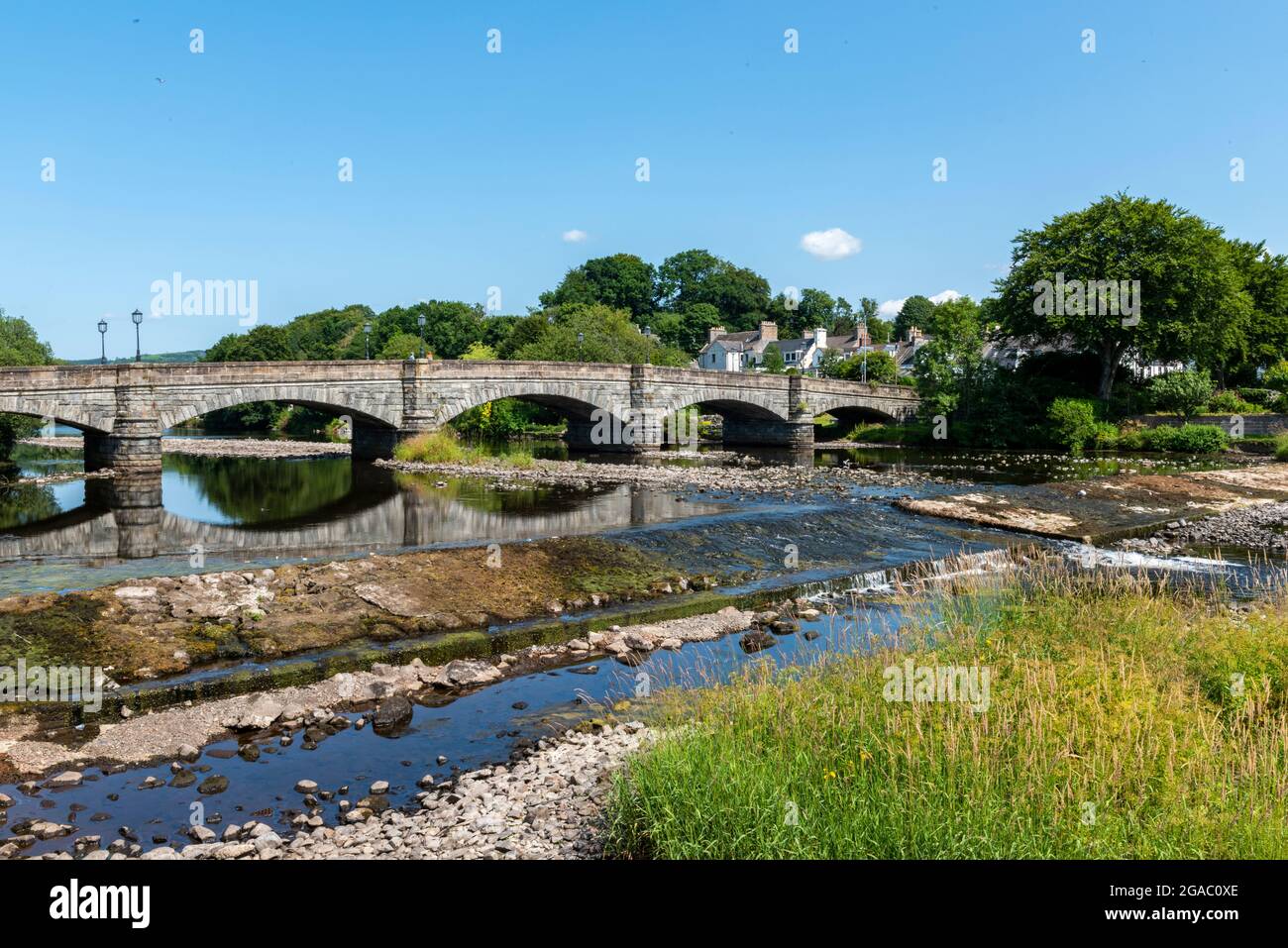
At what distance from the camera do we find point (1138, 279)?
5769 centimetres

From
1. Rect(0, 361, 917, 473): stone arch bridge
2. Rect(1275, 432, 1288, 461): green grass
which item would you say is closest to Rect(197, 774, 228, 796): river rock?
Rect(0, 361, 917, 473): stone arch bridge

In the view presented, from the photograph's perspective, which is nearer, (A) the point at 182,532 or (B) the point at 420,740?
(B) the point at 420,740

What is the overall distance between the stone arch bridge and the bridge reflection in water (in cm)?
367

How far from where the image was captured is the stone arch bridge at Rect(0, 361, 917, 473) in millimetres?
38344

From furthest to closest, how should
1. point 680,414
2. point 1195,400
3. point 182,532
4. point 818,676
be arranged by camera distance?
point 680,414
point 1195,400
point 182,532
point 818,676

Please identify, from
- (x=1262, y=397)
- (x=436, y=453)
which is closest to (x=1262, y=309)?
(x=1262, y=397)

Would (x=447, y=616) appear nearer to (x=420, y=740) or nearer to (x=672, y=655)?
(x=672, y=655)

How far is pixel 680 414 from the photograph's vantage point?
235 feet

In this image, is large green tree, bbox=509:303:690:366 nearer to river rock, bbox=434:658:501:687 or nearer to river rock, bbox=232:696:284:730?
river rock, bbox=434:658:501:687

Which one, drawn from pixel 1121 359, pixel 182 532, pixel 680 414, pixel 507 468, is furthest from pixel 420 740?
pixel 1121 359

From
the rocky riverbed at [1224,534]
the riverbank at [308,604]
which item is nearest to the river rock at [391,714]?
the riverbank at [308,604]

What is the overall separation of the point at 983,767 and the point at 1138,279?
60.6 m
